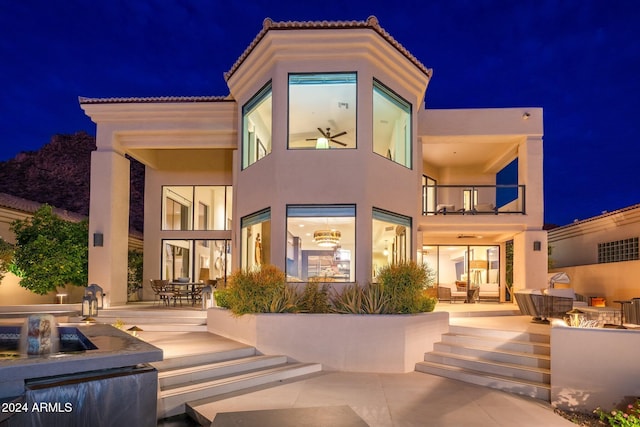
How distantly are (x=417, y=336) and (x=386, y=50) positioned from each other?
6405mm

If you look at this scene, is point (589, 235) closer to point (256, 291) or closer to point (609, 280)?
point (609, 280)

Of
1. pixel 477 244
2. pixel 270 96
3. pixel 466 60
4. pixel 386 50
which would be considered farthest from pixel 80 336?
pixel 466 60

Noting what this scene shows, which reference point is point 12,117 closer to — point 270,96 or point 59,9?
point 59,9

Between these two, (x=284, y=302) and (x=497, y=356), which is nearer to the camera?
(x=497, y=356)

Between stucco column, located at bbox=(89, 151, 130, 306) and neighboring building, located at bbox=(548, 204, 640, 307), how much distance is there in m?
15.4

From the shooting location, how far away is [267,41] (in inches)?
424

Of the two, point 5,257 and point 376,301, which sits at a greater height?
point 5,257

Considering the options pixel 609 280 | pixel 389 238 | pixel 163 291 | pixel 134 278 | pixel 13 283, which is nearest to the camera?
pixel 389 238

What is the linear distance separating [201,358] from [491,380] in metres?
4.66

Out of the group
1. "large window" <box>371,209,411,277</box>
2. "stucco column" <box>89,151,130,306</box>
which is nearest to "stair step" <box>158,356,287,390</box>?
"large window" <box>371,209,411,277</box>

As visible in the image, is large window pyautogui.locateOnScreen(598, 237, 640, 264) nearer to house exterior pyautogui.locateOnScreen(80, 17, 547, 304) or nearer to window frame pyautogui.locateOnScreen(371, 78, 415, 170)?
house exterior pyautogui.locateOnScreen(80, 17, 547, 304)

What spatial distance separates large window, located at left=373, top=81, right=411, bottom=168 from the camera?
11555 millimetres

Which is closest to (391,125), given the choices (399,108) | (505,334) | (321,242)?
(399,108)

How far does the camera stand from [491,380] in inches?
300
